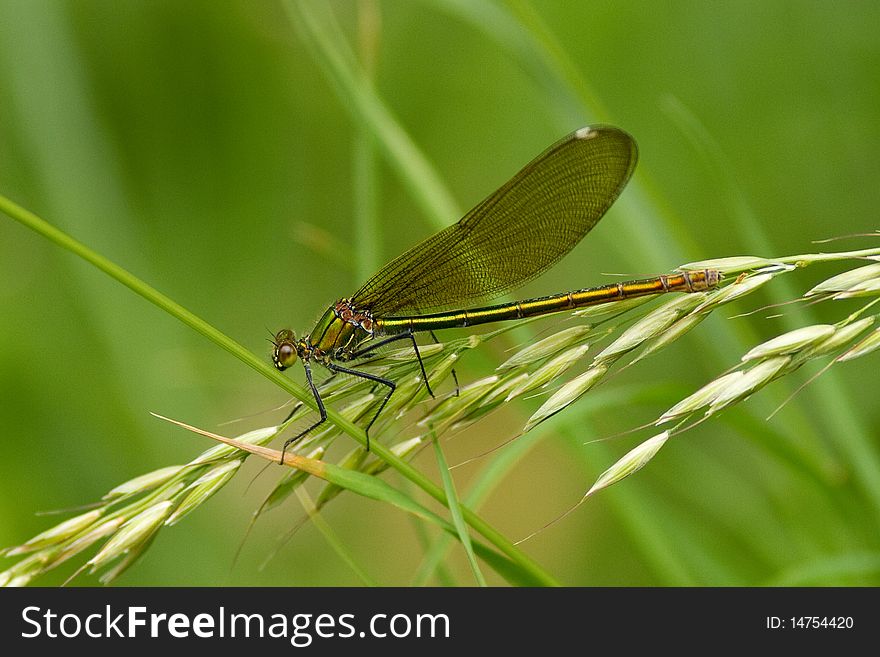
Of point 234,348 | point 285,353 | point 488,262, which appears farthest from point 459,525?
point 488,262

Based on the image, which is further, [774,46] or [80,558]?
[774,46]

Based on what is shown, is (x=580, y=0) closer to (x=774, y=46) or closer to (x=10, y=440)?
(x=774, y=46)

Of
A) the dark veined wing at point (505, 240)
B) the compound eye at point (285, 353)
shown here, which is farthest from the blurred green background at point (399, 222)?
the compound eye at point (285, 353)

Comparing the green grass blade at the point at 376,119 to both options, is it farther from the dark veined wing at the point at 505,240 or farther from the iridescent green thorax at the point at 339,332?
the iridescent green thorax at the point at 339,332

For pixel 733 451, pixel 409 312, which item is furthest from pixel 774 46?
pixel 409 312

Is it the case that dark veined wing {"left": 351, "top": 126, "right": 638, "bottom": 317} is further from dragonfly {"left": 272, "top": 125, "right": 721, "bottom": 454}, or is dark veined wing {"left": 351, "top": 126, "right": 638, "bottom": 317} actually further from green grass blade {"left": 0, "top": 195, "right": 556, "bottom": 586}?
green grass blade {"left": 0, "top": 195, "right": 556, "bottom": 586}

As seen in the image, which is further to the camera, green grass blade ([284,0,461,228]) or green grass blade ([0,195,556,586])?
green grass blade ([284,0,461,228])

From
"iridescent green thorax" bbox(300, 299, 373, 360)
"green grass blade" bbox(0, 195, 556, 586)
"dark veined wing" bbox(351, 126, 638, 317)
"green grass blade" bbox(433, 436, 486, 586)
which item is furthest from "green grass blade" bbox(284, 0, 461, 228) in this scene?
"green grass blade" bbox(433, 436, 486, 586)
